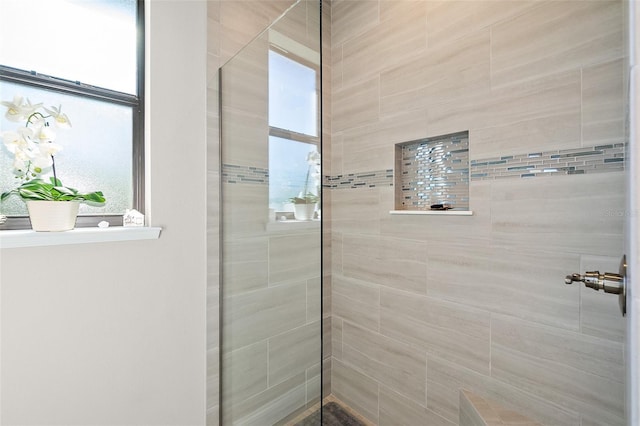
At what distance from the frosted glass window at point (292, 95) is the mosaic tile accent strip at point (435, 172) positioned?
2.75 ft

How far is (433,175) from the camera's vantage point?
158cm

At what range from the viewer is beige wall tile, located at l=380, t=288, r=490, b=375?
136 centimetres

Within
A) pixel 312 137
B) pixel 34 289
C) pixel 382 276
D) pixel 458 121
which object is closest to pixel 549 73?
pixel 458 121

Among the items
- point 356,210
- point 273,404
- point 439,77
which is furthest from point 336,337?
point 439,77

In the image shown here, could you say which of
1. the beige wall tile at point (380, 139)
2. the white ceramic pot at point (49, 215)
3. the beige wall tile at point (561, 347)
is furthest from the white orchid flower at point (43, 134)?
the beige wall tile at point (561, 347)

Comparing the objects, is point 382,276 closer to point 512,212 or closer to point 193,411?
point 512,212

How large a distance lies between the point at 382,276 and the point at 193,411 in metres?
1.15

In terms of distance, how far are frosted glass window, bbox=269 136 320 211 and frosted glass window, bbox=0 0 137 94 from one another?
80 centimetres

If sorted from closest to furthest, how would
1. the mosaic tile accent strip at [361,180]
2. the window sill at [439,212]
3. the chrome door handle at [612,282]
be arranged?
the chrome door handle at [612,282]
the window sill at [439,212]
the mosaic tile accent strip at [361,180]

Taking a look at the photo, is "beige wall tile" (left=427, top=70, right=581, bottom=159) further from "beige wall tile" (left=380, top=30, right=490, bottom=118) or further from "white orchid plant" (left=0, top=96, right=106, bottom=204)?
"white orchid plant" (left=0, top=96, right=106, bottom=204)

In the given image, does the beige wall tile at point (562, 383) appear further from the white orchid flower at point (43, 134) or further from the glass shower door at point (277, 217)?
the white orchid flower at point (43, 134)

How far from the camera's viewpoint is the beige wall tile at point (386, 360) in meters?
1.58

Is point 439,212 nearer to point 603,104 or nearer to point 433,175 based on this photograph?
point 433,175

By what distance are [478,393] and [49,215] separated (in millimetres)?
1822
